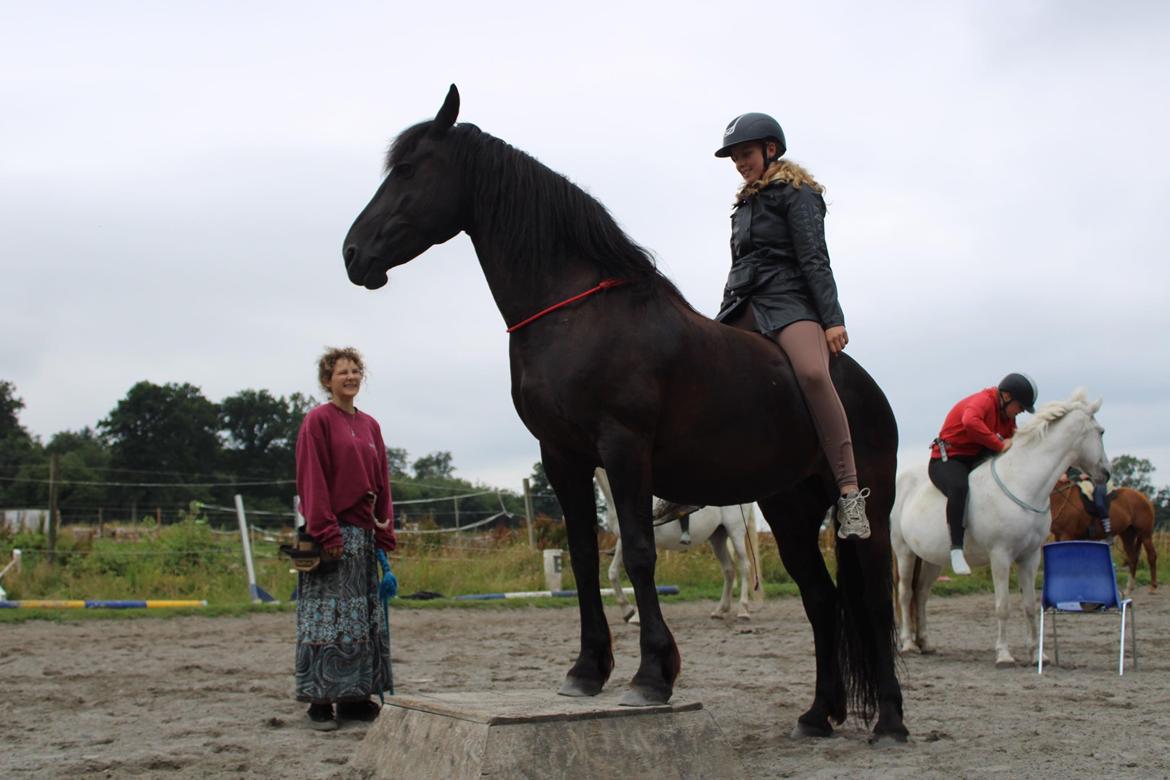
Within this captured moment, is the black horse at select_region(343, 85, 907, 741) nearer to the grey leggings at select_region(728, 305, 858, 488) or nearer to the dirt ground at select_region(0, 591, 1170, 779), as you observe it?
the grey leggings at select_region(728, 305, 858, 488)

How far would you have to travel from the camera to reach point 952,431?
31.3 ft

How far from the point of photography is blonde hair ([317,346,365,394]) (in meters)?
6.47

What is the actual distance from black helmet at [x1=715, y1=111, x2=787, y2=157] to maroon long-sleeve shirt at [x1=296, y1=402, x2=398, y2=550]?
281cm

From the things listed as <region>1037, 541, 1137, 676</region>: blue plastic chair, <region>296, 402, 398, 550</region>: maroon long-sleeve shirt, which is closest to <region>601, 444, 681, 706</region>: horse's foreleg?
<region>296, 402, 398, 550</region>: maroon long-sleeve shirt

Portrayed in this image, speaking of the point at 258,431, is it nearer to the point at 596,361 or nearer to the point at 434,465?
the point at 434,465

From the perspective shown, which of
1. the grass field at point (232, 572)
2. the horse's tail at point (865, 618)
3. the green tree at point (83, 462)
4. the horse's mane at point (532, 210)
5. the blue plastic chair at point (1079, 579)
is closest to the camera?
the horse's mane at point (532, 210)

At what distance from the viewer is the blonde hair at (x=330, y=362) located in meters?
6.47

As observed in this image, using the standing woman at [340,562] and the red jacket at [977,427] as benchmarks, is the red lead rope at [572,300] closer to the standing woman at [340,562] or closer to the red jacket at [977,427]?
the standing woman at [340,562]

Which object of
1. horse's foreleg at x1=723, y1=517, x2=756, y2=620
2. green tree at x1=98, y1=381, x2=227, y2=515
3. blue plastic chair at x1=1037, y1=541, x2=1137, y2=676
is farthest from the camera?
green tree at x1=98, y1=381, x2=227, y2=515

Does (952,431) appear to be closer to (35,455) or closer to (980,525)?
(980,525)

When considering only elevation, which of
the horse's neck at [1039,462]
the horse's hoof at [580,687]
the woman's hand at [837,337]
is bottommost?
the horse's hoof at [580,687]

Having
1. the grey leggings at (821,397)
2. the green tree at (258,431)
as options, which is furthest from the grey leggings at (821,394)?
the green tree at (258,431)

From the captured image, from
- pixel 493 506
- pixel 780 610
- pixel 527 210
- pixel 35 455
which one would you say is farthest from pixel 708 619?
pixel 35 455

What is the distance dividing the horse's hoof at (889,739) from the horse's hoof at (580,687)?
1.43 metres
